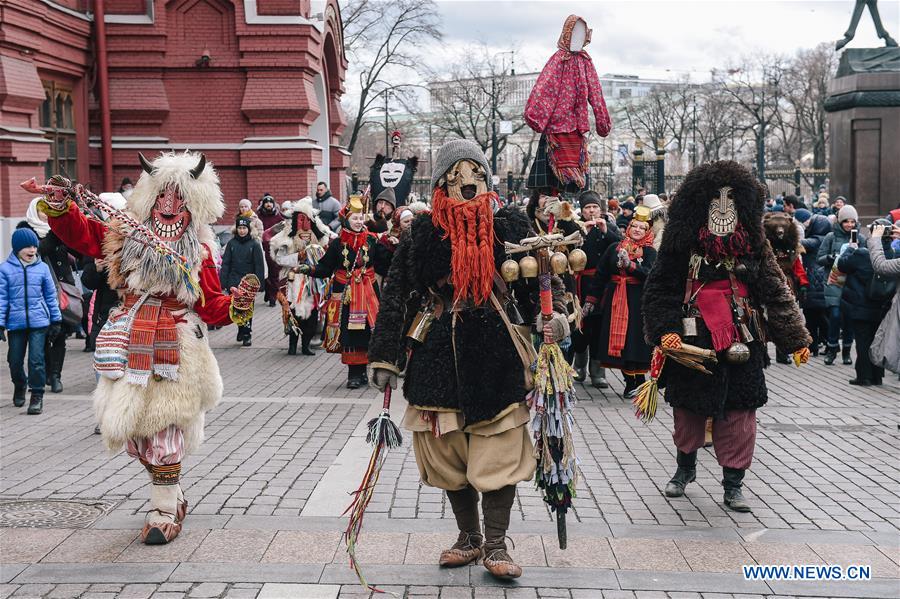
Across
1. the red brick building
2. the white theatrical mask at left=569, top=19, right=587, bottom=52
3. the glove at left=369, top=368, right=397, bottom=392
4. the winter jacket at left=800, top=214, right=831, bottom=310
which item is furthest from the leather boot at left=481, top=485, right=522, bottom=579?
the red brick building

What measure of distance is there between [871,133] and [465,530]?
675 inches

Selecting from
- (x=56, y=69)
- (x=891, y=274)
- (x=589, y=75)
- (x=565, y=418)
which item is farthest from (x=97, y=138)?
(x=565, y=418)

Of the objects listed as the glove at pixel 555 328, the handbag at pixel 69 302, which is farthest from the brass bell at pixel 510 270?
the handbag at pixel 69 302

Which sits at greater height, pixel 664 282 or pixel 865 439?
pixel 664 282

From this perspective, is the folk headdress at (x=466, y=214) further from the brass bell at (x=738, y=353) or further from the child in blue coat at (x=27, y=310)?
the child in blue coat at (x=27, y=310)

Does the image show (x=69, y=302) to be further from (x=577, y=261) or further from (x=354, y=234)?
(x=577, y=261)

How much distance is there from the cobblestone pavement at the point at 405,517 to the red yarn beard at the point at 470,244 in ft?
4.74

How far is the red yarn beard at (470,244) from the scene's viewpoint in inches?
194

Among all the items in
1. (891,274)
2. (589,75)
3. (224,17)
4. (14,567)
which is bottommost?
(14,567)

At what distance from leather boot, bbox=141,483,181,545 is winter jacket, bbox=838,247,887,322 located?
785 centimetres

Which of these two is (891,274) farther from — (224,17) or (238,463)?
(224,17)

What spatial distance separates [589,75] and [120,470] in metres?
5.06

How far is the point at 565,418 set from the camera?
4941 millimetres

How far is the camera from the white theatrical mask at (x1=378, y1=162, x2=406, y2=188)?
42.8ft
